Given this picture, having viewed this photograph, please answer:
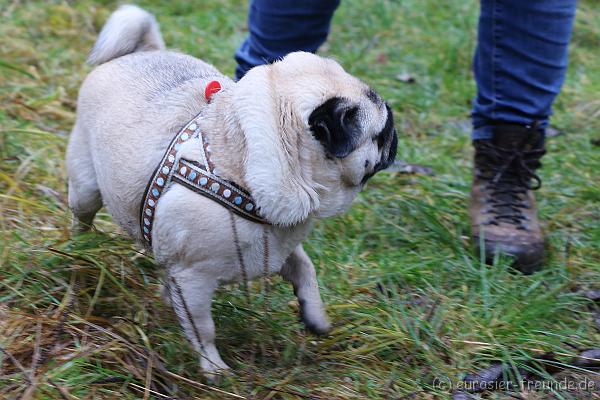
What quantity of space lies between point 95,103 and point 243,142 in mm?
684

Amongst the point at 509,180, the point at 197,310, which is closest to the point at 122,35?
the point at 197,310

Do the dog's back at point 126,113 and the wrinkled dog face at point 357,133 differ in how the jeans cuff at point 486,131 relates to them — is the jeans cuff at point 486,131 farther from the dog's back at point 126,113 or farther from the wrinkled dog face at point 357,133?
the dog's back at point 126,113

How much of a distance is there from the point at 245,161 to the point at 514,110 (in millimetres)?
1363

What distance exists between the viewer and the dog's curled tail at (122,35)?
8.15 ft

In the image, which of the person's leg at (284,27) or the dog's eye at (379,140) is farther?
the person's leg at (284,27)

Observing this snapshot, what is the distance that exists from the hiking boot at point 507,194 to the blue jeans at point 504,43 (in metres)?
A: 0.06

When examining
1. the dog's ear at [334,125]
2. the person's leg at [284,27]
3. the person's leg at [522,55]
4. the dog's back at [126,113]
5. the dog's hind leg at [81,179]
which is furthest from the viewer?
the person's leg at [284,27]

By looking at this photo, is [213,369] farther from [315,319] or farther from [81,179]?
[81,179]

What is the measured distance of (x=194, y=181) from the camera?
1.91 m

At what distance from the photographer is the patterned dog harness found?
1880 millimetres

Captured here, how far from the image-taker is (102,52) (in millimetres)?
2508

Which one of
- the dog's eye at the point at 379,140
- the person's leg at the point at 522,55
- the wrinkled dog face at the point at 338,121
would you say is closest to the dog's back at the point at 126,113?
the wrinkled dog face at the point at 338,121

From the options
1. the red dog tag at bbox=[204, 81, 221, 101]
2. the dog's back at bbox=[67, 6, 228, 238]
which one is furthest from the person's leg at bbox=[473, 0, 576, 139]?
the red dog tag at bbox=[204, 81, 221, 101]

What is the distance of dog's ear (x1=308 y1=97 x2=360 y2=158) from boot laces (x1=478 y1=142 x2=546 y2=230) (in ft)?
3.87
